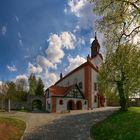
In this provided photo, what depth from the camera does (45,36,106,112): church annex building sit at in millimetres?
54750

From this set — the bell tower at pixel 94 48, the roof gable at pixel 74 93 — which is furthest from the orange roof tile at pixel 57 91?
the bell tower at pixel 94 48

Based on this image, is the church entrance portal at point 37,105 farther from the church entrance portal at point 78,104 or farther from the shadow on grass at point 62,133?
the shadow on grass at point 62,133

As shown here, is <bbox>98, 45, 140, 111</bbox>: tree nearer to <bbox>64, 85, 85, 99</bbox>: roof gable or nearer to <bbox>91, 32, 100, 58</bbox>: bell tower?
<bbox>64, 85, 85, 99</bbox>: roof gable

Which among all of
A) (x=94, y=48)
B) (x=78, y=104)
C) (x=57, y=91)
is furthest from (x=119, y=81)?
(x=94, y=48)

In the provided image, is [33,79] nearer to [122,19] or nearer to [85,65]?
[85,65]

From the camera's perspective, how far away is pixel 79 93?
58344 millimetres

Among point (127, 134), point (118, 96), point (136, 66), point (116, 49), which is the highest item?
point (116, 49)

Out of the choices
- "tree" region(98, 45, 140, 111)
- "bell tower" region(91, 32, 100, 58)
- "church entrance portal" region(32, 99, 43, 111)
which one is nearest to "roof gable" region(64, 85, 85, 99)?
"bell tower" region(91, 32, 100, 58)

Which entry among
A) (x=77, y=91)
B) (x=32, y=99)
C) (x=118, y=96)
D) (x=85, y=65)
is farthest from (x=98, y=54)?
(x=118, y=96)

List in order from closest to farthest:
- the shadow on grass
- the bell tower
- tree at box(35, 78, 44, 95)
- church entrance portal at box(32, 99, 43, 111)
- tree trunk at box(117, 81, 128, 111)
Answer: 1. the shadow on grass
2. tree trunk at box(117, 81, 128, 111)
3. the bell tower
4. church entrance portal at box(32, 99, 43, 111)
5. tree at box(35, 78, 44, 95)

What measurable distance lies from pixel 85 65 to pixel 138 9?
4164 centimetres

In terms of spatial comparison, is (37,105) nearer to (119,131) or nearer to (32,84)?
(32,84)

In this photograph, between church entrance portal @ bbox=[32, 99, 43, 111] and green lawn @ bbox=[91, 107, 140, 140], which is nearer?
green lawn @ bbox=[91, 107, 140, 140]

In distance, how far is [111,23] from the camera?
20422 mm
